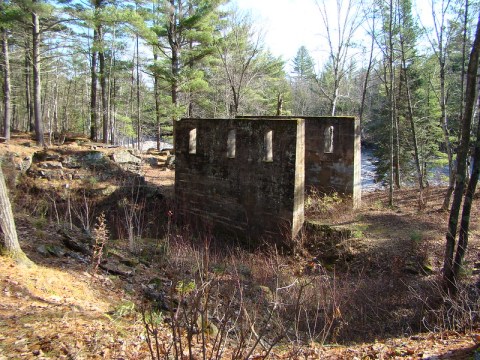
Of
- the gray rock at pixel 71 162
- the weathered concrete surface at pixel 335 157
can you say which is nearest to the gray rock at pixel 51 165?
the gray rock at pixel 71 162

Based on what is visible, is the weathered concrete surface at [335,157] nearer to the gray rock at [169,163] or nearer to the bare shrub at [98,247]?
the bare shrub at [98,247]

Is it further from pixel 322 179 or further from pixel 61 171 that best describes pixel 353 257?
pixel 61 171

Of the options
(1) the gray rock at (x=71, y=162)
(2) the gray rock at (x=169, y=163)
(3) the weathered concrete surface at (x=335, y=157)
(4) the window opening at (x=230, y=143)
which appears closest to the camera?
(4) the window opening at (x=230, y=143)

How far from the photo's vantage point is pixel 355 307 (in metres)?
5.94

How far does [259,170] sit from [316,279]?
3.64 metres

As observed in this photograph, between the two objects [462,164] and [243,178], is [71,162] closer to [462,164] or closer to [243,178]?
[243,178]

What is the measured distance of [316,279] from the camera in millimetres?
6844

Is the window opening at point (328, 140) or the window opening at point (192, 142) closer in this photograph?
the window opening at point (328, 140)

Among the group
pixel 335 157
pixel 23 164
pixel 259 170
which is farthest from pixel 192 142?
pixel 23 164

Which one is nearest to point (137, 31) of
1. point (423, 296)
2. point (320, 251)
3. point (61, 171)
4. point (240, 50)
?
point (240, 50)

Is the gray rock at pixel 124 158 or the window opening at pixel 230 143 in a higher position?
the window opening at pixel 230 143

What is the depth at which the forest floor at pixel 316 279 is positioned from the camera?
3.40 meters

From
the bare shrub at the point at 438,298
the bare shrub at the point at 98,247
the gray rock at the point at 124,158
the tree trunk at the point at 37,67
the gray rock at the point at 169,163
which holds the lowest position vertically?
the bare shrub at the point at 438,298

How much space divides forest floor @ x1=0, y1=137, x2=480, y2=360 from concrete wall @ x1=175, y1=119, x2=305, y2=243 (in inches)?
38.0
